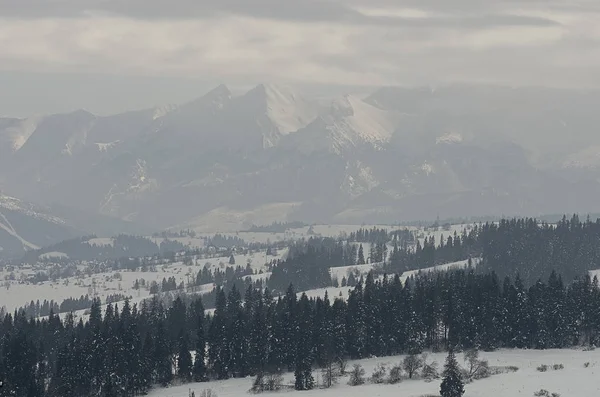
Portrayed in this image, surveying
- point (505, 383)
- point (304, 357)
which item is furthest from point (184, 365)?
point (505, 383)

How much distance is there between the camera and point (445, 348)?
199 m

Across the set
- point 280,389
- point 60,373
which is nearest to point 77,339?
point 60,373

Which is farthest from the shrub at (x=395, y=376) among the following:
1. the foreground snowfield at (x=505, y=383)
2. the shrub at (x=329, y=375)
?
the shrub at (x=329, y=375)

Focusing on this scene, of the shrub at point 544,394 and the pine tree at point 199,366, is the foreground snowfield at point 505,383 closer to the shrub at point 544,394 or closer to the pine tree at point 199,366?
the shrub at point 544,394

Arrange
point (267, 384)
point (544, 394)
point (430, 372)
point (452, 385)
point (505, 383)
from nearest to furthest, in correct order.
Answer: point (544, 394)
point (452, 385)
point (505, 383)
point (430, 372)
point (267, 384)

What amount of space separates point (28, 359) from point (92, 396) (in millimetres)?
12489

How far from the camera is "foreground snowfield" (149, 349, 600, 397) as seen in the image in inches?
5817

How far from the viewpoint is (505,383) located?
154 metres

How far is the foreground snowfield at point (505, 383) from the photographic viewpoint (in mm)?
147750

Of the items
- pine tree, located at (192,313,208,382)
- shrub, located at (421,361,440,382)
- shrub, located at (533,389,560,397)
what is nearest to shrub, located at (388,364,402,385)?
shrub, located at (421,361,440,382)

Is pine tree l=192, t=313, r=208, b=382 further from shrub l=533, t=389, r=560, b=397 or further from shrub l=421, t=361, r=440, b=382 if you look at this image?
shrub l=533, t=389, r=560, b=397

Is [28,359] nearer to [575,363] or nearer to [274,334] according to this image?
[274,334]

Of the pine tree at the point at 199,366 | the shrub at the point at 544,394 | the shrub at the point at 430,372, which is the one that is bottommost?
the pine tree at the point at 199,366

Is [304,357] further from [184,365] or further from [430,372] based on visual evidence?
[184,365]
